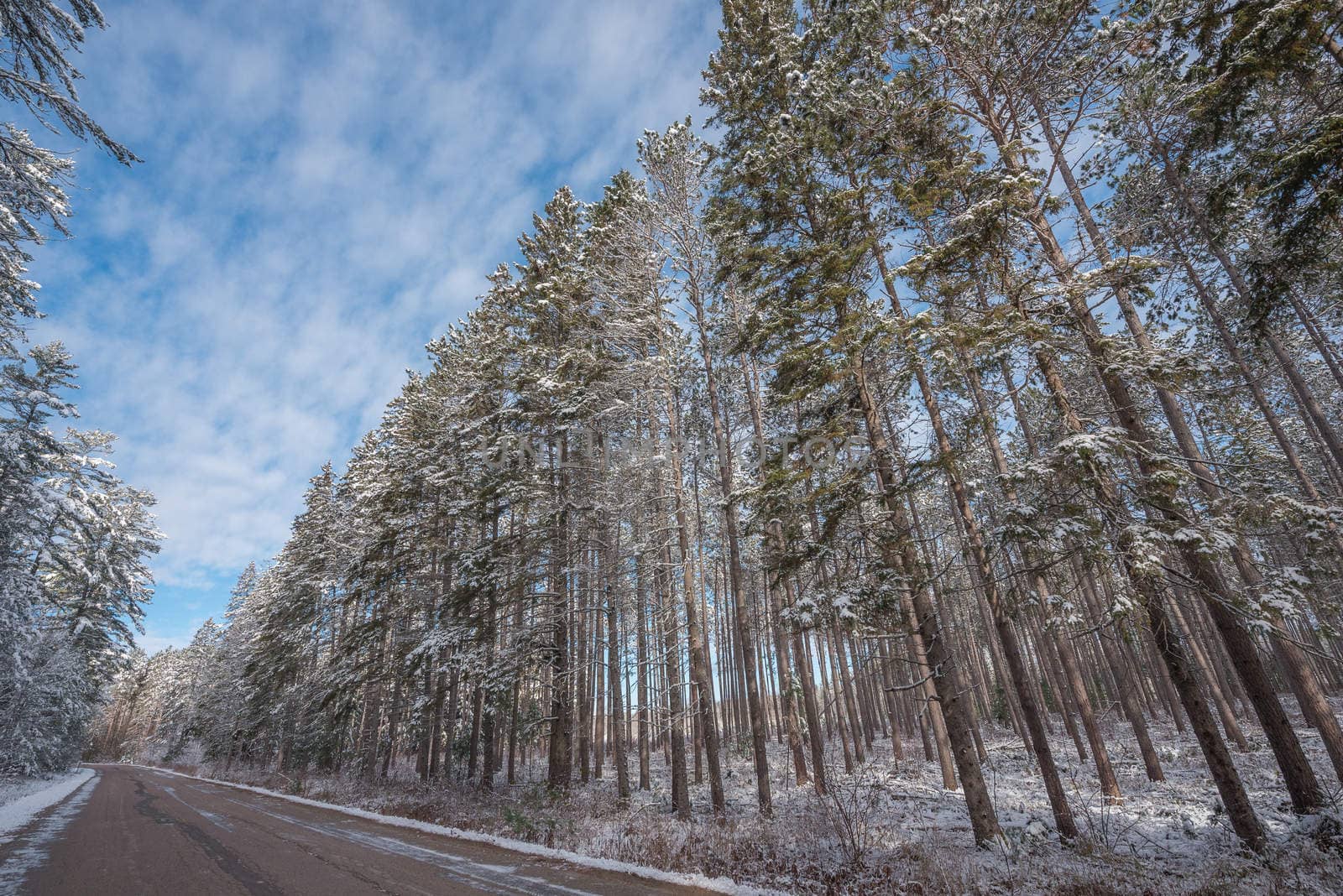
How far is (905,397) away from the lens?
11234 mm

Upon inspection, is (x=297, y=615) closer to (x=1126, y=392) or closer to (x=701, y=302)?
(x=701, y=302)

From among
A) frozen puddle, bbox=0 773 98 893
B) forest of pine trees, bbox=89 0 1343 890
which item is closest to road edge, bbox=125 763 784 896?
forest of pine trees, bbox=89 0 1343 890

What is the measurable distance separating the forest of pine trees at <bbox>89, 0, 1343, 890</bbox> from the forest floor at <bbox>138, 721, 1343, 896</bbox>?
64 cm

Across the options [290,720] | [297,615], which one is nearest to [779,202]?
[297,615]

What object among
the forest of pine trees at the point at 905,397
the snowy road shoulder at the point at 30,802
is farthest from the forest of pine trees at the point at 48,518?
the forest of pine trees at the point at 905,397

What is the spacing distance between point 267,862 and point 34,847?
6.35 metres

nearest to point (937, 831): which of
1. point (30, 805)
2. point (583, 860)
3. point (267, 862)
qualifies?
point (583, 860)

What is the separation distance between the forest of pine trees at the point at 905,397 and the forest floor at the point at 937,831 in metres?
0.64

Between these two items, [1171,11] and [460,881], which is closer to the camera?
[460,881]

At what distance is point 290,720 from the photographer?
2798 cm

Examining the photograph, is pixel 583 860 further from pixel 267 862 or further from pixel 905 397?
pixel 905 397

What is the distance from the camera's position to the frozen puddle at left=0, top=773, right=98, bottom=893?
7371 mm

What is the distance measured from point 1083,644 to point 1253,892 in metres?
37.6

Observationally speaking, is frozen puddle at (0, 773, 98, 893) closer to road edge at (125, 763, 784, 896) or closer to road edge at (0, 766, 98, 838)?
road edge at (0, 766, 98, 838)
